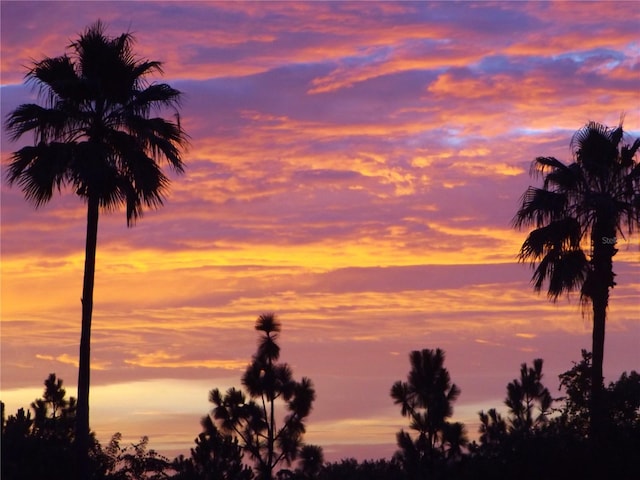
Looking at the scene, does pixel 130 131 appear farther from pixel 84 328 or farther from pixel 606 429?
pixel 606 429

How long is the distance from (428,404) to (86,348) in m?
20.7

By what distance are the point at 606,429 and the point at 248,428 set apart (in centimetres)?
2350

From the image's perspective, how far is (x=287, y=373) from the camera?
5672 cm

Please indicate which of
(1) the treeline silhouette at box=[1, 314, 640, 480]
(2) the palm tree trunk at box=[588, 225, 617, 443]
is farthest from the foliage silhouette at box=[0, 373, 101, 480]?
(2) the palm tree trunk at box=[588, 225, 617, 443]

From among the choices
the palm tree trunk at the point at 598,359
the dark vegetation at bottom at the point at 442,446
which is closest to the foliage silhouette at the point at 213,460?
the dark vegetation at bottom at the point at 442,446

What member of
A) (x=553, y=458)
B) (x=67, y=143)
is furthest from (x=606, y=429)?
(x=67, y=143)

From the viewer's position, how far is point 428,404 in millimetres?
50688

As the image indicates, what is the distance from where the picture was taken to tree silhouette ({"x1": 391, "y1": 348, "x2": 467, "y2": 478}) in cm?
5041

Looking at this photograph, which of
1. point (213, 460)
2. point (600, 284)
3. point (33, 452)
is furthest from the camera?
point (213, 460)

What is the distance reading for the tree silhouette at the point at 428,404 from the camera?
50406 millimetres

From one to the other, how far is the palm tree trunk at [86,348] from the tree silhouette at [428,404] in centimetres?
1996

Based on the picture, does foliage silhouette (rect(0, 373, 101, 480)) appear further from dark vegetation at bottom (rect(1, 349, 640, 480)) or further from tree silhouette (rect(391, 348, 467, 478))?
tree silhouette (rect(391, 348, 467, 478))

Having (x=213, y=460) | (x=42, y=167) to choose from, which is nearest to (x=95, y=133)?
(x=42, y=167)

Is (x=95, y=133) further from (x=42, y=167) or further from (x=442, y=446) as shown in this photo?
(x=442, y=446)
